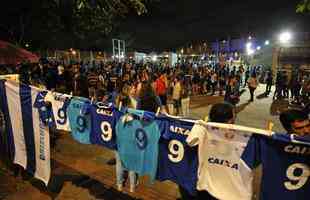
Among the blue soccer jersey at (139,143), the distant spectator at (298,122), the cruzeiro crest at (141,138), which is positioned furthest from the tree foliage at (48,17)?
the distant spectator at (298,122)

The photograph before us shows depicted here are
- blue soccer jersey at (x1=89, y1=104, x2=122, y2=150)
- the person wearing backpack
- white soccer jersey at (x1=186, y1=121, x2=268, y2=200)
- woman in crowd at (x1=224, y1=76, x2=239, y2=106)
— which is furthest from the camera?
woman in crowd at (x1=224, y1=76, x2=239, y2=106)

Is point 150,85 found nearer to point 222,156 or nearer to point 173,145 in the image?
point 173,145

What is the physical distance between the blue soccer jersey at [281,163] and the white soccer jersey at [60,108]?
295 cm

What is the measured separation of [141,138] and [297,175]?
1880 millimetres

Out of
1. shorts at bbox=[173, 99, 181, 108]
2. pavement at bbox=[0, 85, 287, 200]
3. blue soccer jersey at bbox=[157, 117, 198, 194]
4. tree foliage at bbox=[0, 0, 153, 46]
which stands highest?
tree foliage at bbox=[0, 0, 153, 46]

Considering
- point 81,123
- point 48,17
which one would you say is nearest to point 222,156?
point 81,123

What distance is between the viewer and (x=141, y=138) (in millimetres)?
3854

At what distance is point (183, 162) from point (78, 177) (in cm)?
283

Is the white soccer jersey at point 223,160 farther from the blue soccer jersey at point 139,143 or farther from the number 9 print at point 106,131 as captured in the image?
the number 9 print at point 106,131

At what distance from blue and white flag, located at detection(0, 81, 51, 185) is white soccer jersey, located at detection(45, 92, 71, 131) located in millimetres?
234

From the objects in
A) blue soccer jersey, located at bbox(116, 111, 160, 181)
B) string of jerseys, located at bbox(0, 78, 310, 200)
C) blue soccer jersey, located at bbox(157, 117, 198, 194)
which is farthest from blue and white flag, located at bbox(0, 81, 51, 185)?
blue soccer jersey, located at bbox(157, 117, 198, 194)

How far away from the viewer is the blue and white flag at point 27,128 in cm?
501

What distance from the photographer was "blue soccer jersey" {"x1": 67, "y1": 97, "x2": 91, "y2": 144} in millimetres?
4512

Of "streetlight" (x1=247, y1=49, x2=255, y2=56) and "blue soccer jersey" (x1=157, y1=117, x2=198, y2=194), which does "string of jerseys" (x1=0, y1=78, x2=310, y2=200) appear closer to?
"blue soccer jersey" (x1=157, y1=117, x2=198, y2=194)
